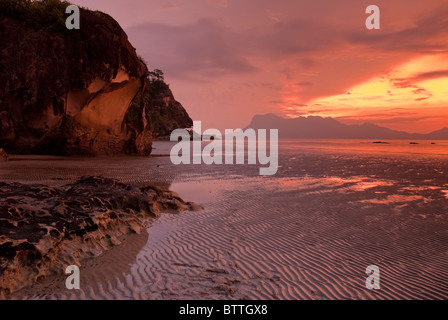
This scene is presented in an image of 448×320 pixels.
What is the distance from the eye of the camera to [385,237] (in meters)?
6.56

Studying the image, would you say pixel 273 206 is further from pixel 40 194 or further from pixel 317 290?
pixel 40 194

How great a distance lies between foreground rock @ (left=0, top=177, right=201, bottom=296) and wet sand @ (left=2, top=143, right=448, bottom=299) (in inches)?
11.4

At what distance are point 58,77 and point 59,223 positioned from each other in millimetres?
16528

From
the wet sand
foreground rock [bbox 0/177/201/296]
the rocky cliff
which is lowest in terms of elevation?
the wet sand

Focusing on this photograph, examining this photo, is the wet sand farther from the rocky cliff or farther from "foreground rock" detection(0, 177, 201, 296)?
the rocky cliff

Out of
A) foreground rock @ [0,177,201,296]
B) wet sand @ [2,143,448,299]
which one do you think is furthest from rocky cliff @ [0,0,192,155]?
foreground rock @ [0,177,201,296]

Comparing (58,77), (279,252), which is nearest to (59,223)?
(279,252)

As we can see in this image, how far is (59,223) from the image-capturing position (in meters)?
5.33

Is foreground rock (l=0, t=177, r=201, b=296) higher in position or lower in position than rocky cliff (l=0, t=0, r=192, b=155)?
lower

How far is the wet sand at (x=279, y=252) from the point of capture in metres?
4.09

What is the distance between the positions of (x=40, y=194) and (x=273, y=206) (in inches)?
254

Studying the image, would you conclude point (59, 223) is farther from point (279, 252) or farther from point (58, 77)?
point (58, 77)

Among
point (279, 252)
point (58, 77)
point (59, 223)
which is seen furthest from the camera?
point (58, 77)

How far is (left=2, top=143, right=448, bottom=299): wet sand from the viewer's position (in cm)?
409
